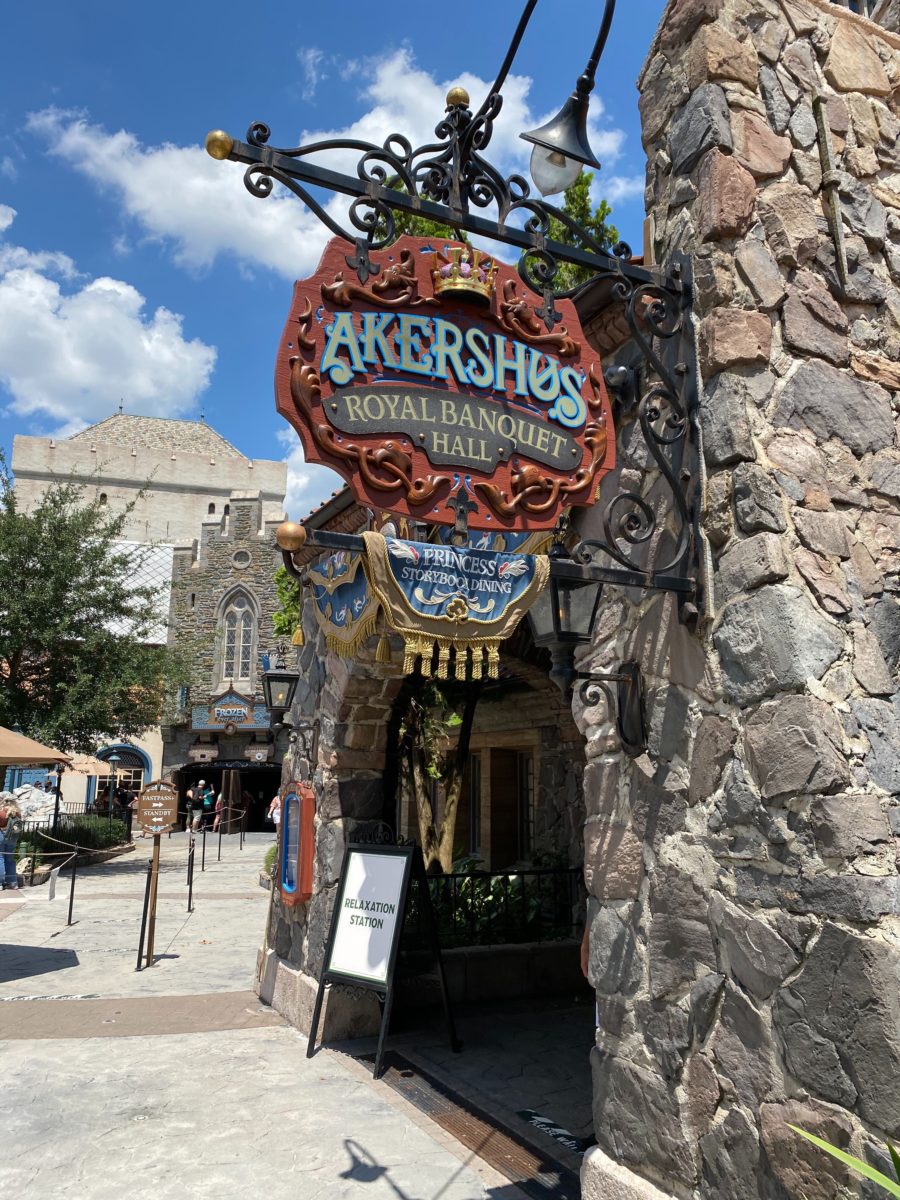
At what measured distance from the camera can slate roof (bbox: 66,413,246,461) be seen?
42.5 meters

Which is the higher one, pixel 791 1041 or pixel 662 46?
pixel 662 46

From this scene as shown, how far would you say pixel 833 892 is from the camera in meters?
2.97

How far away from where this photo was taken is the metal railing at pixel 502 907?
8.07m

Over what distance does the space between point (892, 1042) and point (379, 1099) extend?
3642 mm

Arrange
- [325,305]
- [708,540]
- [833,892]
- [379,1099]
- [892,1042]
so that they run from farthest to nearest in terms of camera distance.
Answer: [379,1099] → [708,540] → [325,305] → [833,892] → [892,1042]

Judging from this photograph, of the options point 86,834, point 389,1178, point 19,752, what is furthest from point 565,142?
point 86,834

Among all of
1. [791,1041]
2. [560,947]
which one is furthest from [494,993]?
[791,1041]

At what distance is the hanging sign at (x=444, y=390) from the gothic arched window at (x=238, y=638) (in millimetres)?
29263

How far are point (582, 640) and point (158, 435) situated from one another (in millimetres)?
43269

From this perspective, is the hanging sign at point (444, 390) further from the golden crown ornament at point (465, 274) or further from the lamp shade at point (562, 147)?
the lamp shade at point (562, 147)

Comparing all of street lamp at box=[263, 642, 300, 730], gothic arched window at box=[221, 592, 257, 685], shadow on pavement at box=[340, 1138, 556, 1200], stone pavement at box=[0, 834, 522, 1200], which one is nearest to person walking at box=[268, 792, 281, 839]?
stone pavement at box=[0, 834, 522, 1200]

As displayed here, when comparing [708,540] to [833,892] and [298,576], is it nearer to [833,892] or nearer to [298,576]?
[833,892]

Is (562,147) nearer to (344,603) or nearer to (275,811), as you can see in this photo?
(344,603)

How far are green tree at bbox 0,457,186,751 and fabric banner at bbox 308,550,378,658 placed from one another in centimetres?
1625
